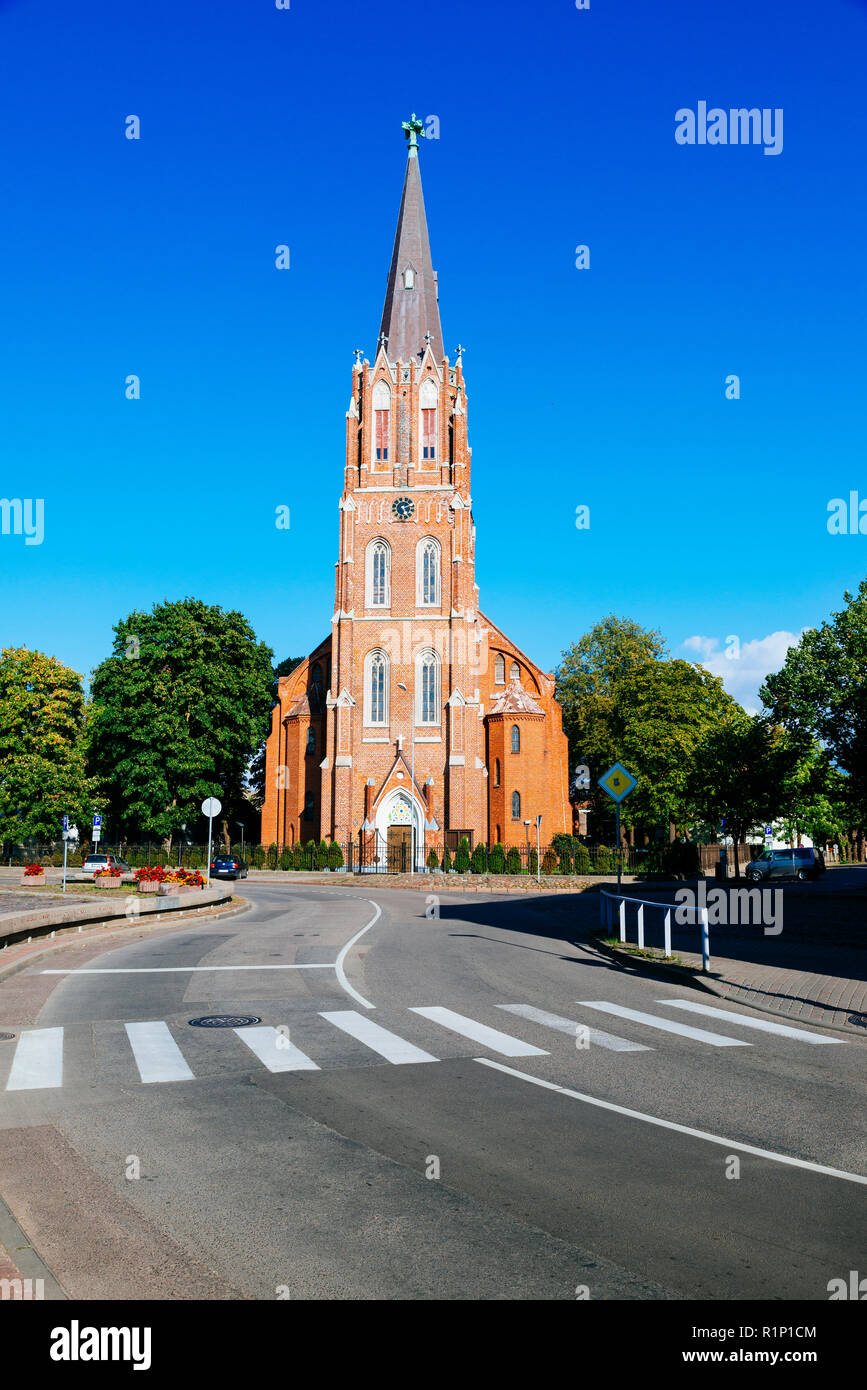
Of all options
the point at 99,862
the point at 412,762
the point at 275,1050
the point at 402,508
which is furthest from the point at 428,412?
the point at 275,1050

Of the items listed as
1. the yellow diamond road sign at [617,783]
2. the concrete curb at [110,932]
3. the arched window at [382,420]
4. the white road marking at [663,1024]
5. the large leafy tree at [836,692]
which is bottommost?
the concrete curb at [110,932]

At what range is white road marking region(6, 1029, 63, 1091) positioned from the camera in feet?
25.9

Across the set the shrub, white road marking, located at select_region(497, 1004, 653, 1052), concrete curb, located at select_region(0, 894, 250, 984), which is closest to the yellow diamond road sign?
white road marking, located at select_region(497, 1004, 653, 1052)

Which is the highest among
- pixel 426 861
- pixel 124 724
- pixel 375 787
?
pixel 124 724

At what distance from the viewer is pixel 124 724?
55.5 meters

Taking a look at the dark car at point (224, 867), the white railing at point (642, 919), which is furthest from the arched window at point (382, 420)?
the white railing at point (642, 919)

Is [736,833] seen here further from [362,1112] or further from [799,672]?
[362,1112]

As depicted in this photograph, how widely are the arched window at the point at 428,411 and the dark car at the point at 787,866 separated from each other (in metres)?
29.3

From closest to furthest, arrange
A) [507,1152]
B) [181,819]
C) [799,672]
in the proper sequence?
[507,1152], [799,672], [181,819]

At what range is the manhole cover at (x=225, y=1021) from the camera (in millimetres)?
10320

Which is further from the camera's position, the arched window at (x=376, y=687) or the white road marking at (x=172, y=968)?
the arched window at (x=376, y=687)

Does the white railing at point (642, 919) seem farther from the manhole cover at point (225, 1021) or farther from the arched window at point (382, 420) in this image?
the arched window at point (382, 420)

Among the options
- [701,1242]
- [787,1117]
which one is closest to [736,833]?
[787,1117]
